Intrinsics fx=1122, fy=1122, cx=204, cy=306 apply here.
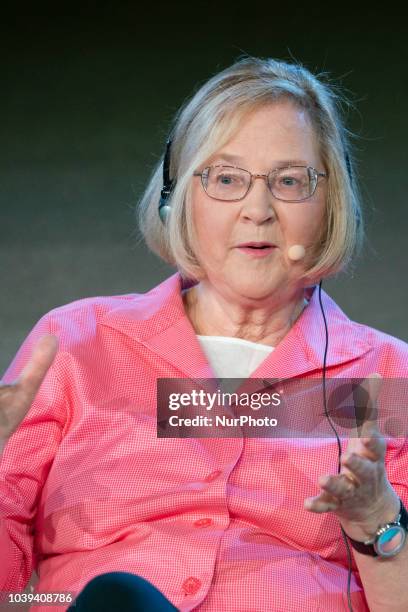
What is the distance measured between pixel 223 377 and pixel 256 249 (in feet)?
0.69

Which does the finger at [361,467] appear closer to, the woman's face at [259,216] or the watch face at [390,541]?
the watch face at [390,541]

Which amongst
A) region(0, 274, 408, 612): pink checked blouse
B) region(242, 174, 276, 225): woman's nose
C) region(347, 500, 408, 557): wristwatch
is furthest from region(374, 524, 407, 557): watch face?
region(242, 174, 276, 225): woman's nose

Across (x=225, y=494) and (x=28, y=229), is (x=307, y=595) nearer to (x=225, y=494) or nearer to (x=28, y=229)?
(x=225, y=494)

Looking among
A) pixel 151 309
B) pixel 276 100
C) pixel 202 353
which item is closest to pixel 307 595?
pixel 202 353

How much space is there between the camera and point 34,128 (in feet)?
9.02

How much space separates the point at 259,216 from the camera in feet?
5.66

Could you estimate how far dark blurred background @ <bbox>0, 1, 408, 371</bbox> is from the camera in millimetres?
2707

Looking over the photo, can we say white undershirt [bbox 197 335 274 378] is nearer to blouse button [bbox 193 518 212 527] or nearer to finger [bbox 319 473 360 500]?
blouse button [bbox 193 518 212 527]

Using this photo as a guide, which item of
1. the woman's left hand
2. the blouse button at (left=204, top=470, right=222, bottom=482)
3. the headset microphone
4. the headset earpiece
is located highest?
the headset earpiece

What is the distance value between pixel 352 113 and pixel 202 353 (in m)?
1.21

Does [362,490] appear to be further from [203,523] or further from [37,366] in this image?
[37,366]

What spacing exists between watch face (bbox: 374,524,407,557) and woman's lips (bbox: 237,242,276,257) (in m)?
0.48

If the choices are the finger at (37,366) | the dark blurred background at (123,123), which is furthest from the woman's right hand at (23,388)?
the dark blurred background at (123,123)

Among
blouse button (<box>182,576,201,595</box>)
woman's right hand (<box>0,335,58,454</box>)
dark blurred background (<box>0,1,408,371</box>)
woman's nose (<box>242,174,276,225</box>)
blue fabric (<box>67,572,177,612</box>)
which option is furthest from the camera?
dark blurred background (<box>0,1,408,371</box>)
